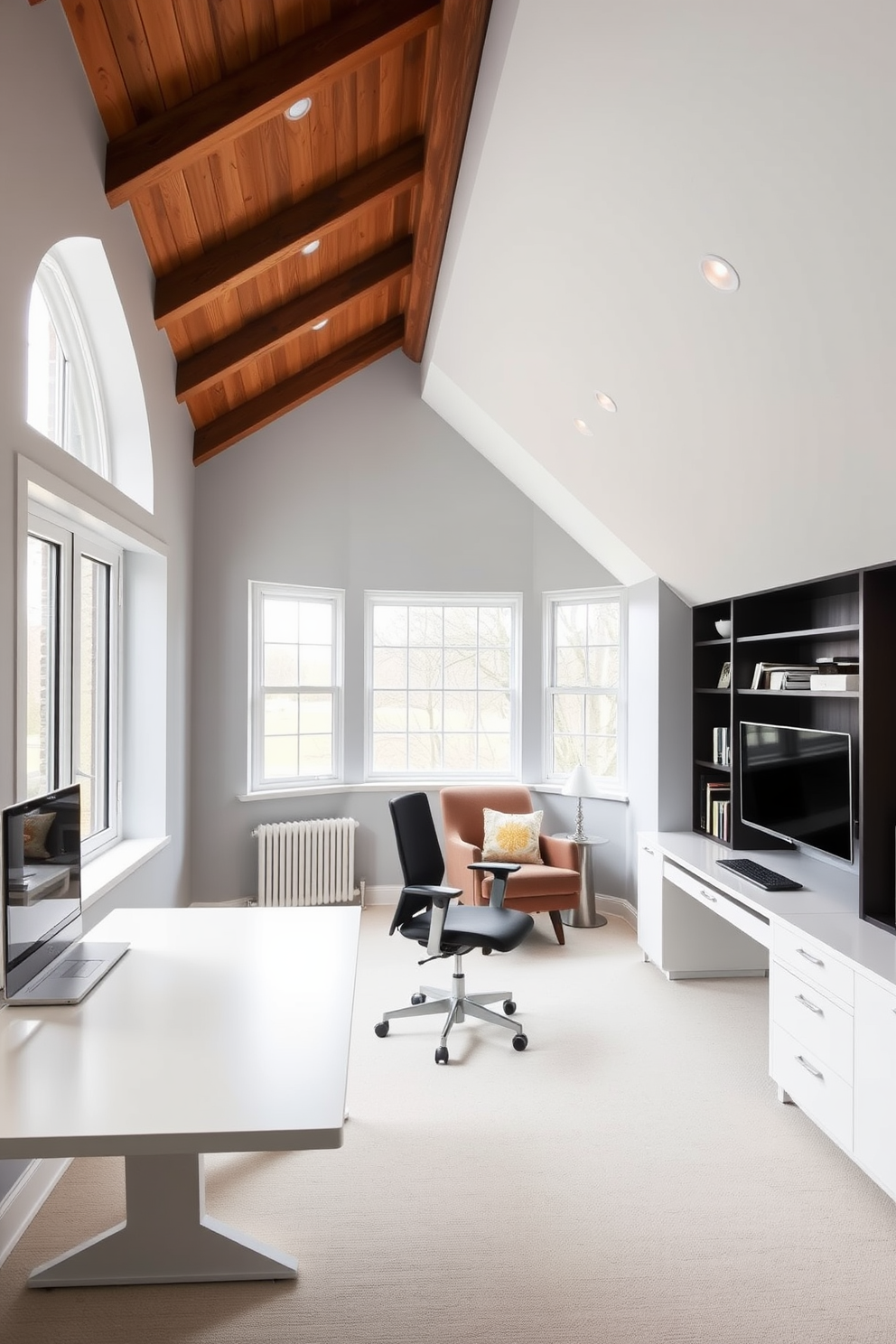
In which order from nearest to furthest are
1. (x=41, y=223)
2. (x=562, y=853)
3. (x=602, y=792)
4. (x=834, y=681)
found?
(x=41, y=223) → (x=834, y=681) → (x=562, y=853) → (x=602, y=792)

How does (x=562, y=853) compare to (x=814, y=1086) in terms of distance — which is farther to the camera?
(x=562, y=853)

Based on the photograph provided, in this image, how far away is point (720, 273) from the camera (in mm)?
2320

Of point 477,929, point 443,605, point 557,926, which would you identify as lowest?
point 557,926

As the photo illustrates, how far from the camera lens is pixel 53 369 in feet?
11.1

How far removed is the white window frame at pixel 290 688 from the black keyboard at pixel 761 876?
2774 mm

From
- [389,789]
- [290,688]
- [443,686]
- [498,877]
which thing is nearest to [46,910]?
[498,877]

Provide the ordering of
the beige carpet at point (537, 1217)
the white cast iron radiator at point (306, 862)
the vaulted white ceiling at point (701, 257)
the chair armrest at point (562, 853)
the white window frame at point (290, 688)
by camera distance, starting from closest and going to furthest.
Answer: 1. the vaulted white ceiling at point (701, 257)
2. the beige carpet at point (537, 1217)
3. the chair armrest at point (562, 853)
4. the white cast iron radiator at point (306, 862)
5. the white window frame at point (290, 688)

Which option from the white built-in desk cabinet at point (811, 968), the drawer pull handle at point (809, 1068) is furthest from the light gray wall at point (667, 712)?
the drawer pull handle at point (809, 1068)

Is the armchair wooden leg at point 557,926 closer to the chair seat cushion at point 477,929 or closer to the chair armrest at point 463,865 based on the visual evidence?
the chair armrest at point 463,865

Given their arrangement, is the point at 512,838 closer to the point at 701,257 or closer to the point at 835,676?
the point at 835,676

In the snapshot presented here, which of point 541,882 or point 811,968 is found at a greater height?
point 811,968

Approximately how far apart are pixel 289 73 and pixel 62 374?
56.8 inches

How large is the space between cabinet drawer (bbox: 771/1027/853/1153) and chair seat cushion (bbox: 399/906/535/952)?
1045mm

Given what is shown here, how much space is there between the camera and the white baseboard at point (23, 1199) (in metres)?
2.27
